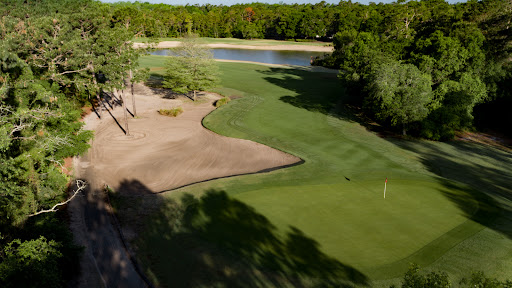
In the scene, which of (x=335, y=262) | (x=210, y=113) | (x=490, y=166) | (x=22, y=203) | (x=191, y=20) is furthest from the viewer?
(x=191, y=20)

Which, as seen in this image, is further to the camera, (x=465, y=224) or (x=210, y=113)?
(x=210, y=113)

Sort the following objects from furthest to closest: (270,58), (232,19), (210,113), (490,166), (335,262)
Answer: (232,19) → (270,58) → (210,113) → (490,166) → (335,262)

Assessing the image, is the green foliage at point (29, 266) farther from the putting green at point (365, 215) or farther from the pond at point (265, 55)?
the pond at point (265, 55)

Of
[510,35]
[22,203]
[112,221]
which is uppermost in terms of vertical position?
[510,35]

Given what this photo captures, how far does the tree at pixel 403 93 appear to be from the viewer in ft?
132

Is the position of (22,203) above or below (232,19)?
below

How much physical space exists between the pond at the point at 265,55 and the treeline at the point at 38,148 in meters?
74.3

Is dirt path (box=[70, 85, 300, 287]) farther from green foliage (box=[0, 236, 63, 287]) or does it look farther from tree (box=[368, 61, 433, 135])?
tree (box=[368, 61, 433, 135])

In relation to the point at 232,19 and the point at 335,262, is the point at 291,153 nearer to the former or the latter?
the point at 335,262

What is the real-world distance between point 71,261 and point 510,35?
199 feet

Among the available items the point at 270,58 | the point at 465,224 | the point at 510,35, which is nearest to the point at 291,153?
the point at 465,224

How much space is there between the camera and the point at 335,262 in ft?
60.3

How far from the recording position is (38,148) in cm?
1959

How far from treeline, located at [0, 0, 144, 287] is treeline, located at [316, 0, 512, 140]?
3222 centimetres
